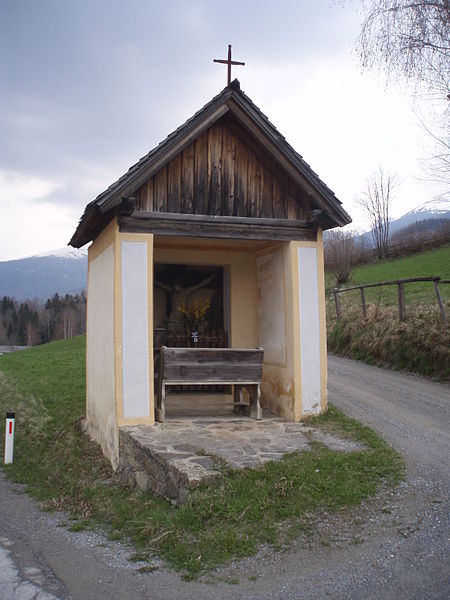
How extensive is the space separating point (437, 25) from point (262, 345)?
656 cm

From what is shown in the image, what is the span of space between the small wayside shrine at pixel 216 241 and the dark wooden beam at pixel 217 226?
1 cm

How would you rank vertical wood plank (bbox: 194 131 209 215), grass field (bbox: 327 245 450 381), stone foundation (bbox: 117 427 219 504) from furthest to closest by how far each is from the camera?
grass field (bbox: 327 245 450 381) < vertical wood plank (bbox: 194 131 209 215) < stone foundation (bbox: 117 427 219 504)

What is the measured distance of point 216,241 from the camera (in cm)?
1002

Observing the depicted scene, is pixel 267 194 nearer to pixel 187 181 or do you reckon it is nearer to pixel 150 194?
pixel 187 181

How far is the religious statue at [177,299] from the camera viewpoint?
416 inches

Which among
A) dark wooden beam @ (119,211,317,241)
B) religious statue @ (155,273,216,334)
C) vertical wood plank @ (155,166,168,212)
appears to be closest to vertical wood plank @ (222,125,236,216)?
dark wooden beam @ (119,211,317,241)

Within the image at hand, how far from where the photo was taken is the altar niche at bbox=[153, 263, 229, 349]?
1047 cm

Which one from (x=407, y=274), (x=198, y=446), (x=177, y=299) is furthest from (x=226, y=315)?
(x=407, y=274)

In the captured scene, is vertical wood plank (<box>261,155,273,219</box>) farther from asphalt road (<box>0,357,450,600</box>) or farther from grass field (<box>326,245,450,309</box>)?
grass field (<box>326,245,450,309</box>)

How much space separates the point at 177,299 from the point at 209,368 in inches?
96.2

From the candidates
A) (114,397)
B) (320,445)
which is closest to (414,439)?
(320,445)

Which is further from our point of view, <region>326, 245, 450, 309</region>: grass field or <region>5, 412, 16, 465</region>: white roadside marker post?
<region>326, 245, 450, 309</region>: grass field

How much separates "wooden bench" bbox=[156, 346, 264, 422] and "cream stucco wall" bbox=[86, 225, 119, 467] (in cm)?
73

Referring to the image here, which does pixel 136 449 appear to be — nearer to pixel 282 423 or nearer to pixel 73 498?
pixel 73 498
